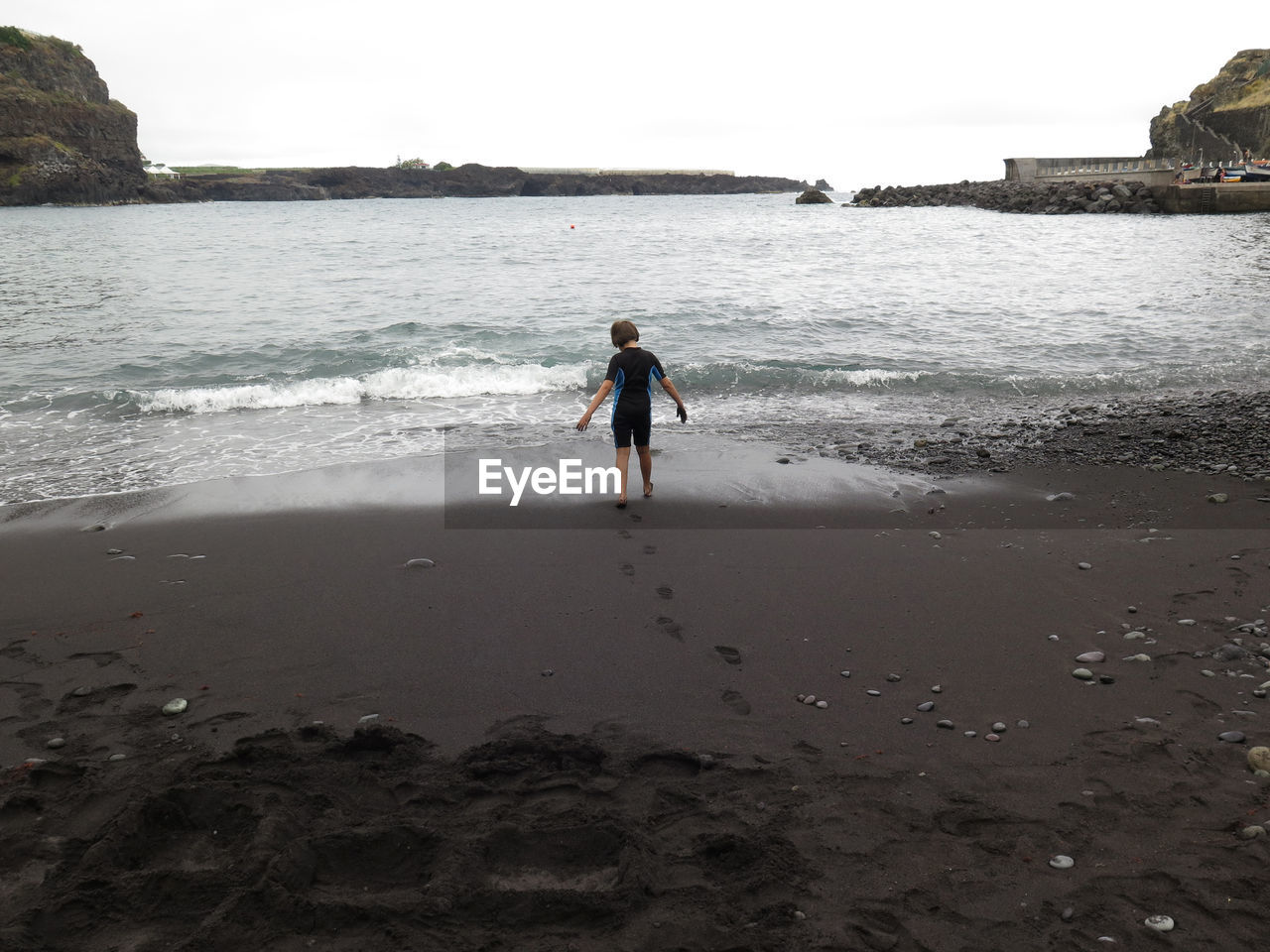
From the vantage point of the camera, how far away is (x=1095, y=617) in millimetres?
5348

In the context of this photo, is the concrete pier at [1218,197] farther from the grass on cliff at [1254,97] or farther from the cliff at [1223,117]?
the grass on cliff at [1254,97]

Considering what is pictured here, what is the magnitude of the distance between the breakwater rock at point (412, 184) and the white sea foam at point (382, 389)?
134m

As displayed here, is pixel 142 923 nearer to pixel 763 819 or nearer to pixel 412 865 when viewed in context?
pixel 412 865

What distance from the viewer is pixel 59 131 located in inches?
4023

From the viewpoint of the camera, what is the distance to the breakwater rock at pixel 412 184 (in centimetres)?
13388

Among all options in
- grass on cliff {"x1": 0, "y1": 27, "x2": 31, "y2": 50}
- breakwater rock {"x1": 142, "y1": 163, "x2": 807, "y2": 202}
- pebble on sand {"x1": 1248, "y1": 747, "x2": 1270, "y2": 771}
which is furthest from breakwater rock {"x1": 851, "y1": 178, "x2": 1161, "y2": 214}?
grass on cliff {"x1": 0, "y1": 27, "x2": 31, "y2": 50}

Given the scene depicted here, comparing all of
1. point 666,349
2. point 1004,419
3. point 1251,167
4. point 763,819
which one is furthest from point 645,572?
point 1251,167

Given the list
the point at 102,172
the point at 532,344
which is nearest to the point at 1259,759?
the point at 532,344

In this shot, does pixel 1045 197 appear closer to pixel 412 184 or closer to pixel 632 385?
pixel 632 385

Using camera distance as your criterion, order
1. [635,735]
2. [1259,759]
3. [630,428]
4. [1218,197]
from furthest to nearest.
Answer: [1218,197]
[630,428]
[635,735]
[1259,759]

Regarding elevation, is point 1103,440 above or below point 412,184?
below

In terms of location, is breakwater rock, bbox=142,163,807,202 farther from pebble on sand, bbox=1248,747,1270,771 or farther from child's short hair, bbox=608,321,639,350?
pebble on sand, bbox=1248,747,1270,771

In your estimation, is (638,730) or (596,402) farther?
(596,402)

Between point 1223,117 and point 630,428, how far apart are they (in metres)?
96.4
